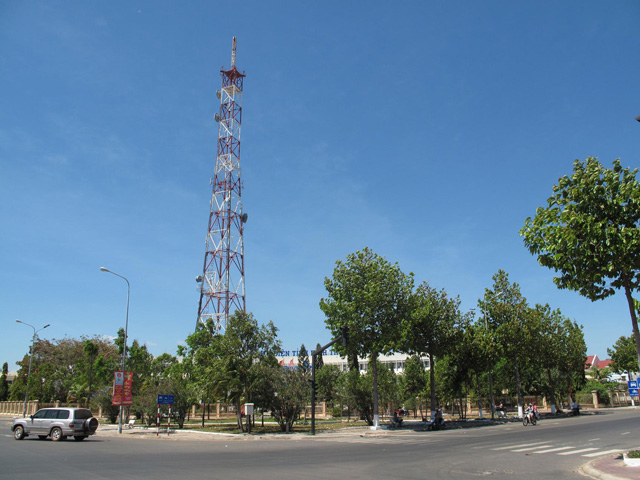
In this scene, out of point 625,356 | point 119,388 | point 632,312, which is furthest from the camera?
point 625,356

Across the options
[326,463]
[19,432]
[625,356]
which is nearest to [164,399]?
[19,432]

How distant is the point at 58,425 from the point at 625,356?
8753 centimetres

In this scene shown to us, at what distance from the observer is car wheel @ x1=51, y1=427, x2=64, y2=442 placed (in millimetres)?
25031

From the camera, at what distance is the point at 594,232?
12.5 meters

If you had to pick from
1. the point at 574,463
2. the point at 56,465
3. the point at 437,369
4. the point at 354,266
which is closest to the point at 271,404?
the point at 354,266

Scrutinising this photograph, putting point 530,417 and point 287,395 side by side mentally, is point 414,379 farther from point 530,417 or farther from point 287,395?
point 287,395

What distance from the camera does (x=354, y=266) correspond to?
37094 millimetres

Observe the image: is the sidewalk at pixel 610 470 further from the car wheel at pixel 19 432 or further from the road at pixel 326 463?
the car wheel at pixel 19 432

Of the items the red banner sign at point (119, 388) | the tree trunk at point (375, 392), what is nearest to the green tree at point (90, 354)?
the red banner sign at point (119, 388)

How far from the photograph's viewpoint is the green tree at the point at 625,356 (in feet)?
255

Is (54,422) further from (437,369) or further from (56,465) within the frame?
(437,369)

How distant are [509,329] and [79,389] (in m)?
49.6

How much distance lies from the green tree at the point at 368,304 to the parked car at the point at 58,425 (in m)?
17.2

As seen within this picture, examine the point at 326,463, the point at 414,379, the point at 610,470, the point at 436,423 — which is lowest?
the point at 436,423
